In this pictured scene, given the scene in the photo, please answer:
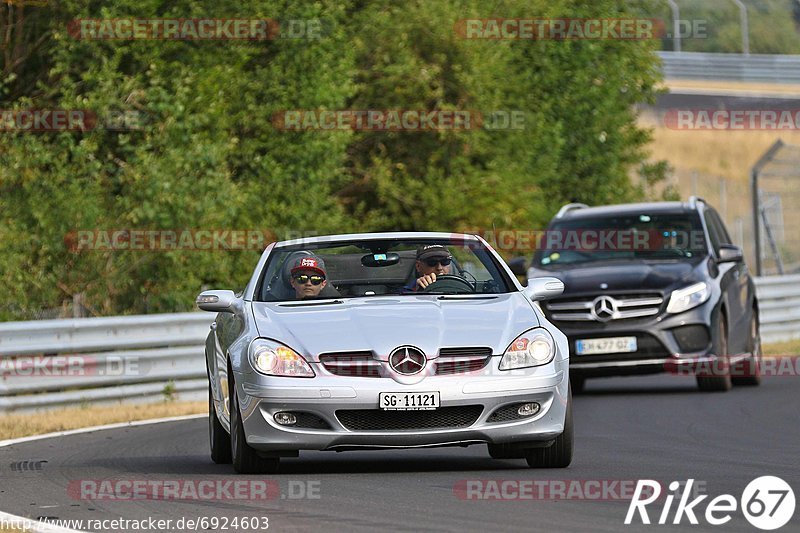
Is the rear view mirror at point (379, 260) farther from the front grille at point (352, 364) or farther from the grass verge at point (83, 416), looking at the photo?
the grass verge at point (83, 416)

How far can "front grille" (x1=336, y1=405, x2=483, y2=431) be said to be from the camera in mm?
9992

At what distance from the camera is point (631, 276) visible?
17328mm

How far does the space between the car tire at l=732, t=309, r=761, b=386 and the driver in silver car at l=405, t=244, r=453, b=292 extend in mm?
7464

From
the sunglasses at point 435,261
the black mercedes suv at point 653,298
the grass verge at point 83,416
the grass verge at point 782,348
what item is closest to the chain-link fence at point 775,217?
the grass verge at point 782,348

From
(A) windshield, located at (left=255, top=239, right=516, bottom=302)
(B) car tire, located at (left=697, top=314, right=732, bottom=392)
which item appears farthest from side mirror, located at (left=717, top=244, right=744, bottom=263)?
(A) windshield, located at (left=255, top=239, right=516, bottom=302)

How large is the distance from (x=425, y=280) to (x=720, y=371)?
22.3 feet

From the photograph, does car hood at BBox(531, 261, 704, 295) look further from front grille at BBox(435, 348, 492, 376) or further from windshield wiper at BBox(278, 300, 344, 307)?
front grille at BBox(435, 348, 492, 376)

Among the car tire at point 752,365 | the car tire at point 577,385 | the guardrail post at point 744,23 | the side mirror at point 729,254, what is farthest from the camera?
the guardrail post at point 744,23

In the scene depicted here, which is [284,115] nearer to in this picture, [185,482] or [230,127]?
[230,127]

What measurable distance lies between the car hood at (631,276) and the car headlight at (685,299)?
0.09 m

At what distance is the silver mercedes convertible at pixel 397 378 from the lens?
9922 millimetres

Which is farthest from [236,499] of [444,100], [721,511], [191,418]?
[444,100]

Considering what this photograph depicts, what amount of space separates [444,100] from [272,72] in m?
5.34

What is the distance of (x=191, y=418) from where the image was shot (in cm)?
1688
